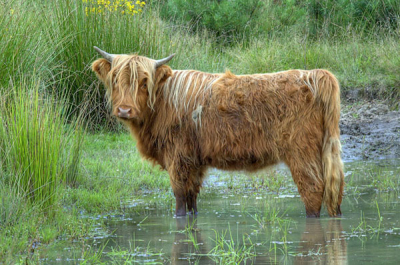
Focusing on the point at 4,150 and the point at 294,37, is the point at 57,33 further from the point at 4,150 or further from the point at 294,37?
the point at 294,37

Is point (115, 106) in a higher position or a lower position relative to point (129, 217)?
higher

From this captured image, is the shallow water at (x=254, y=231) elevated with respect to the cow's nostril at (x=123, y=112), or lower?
lower

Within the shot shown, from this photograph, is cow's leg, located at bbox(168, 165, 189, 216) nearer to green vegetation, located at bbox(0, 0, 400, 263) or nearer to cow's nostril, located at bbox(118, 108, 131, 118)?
green vegetation, located at bbox(0, 0, 400, 263)

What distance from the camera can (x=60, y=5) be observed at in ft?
24.3

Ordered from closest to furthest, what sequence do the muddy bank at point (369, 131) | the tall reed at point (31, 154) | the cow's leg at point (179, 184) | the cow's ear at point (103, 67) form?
the tall reed at point (31, 154)
the cow's leg at point (179, 184)
the cow's ear at point (103, 67)
the muddy bank at point (369, 131)

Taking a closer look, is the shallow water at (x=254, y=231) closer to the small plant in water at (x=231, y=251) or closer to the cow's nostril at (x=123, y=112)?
the small plant in water at (x=231, y=251)

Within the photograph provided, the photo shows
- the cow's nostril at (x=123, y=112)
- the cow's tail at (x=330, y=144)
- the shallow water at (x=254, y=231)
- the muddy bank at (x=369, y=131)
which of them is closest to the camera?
the shallow water at (x=254, y=231)

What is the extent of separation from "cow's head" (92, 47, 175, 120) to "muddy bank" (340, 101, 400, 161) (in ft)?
10.4

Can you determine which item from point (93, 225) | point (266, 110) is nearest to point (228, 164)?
point (266, 110)

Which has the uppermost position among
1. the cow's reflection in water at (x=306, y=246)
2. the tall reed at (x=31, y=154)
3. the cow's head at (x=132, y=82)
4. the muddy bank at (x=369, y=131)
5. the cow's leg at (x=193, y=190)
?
the cow's head at (x=132, y=82)

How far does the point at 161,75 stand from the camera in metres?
4.84

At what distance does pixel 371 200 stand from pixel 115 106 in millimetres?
2234

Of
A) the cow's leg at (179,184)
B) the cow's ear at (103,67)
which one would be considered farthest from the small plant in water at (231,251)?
the cow's ear at (103,67)

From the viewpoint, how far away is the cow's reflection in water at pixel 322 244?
3139 mm
